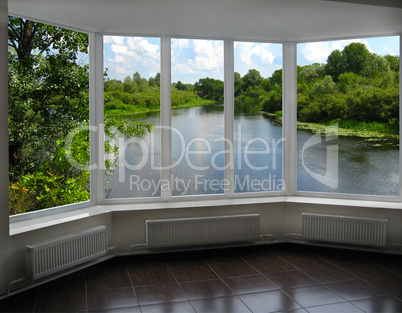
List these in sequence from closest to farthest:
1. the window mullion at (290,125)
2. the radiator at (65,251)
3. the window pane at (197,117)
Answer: the radiator at (65,251) < the window pane at (197,117) < the window mullion at (290,125)

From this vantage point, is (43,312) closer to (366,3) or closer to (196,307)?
(196,307)

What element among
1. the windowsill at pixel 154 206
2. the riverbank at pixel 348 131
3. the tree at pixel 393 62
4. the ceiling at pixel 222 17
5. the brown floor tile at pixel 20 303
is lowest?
the brown floor tile at pixel 20 303

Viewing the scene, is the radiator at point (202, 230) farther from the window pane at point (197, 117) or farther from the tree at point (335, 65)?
the tree at point (335, 65)

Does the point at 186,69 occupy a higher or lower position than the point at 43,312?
higher

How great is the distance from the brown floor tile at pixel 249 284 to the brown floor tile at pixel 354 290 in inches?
23.7

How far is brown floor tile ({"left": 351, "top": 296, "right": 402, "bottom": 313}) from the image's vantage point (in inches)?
137

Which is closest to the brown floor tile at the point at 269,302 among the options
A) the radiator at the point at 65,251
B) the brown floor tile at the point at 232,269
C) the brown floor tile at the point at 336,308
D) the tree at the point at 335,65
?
the brown floor tile at the point at 336,308

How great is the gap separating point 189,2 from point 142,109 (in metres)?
1.73

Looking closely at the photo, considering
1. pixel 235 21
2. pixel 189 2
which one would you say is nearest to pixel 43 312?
pixel 189 2

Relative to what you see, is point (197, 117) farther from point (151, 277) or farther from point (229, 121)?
point (151, 277)

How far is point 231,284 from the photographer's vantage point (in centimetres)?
408

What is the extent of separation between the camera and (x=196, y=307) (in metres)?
3.58

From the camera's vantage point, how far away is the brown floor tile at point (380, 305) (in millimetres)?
3484

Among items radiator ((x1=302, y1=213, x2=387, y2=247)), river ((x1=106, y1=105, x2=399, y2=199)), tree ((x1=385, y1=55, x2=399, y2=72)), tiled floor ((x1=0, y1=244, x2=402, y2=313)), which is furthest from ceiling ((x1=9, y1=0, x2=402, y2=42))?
tiled floor ((x1=0, y1=244, x2=402, y2=313))
